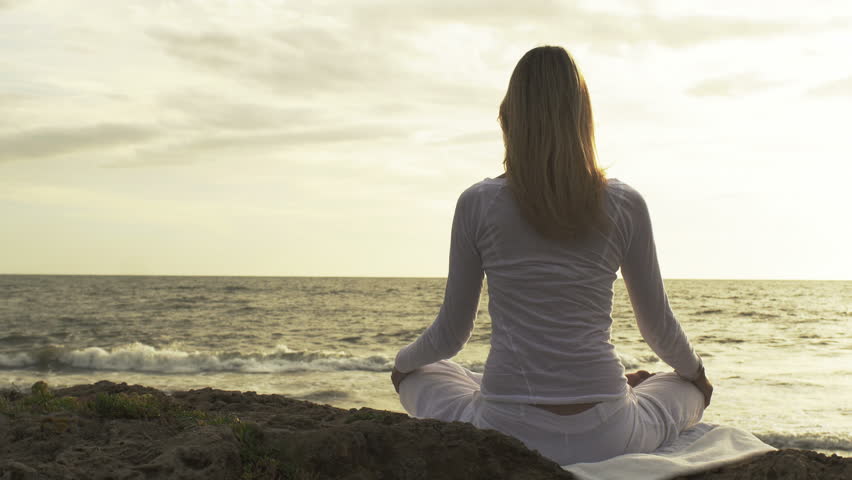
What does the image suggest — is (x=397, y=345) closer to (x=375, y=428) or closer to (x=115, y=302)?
(x=375, y=428)

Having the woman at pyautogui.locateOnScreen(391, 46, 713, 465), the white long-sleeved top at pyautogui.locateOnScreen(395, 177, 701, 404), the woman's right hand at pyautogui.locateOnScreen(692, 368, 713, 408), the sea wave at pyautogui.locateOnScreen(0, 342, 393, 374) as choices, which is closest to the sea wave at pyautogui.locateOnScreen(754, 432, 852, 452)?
the woman's right hand at pyautogui.locateOnScreen(692, 368, 713, 408)

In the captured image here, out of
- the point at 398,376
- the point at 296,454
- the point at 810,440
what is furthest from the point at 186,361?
the point at 296,454

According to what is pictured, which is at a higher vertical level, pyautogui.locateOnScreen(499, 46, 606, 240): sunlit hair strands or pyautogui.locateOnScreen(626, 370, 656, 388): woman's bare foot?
pyautogui.locateOnScreen(499, 46, 606, 240): sunlit hair strands

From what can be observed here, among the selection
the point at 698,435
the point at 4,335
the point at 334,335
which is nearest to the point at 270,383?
the point at 334,335

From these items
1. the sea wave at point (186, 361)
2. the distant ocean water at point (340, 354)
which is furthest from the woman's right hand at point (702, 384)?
the sea wave at point (186, 361)

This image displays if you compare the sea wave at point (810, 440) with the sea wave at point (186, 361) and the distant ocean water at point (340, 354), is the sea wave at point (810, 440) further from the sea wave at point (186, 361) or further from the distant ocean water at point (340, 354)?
the sea wave at point (186, 361)

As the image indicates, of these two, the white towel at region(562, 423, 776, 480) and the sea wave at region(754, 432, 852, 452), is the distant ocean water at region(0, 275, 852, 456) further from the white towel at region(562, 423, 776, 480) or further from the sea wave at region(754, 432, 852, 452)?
the white towel at region(562, 423, 776, 480)

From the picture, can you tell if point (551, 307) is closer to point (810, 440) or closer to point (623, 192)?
point (623, 192)

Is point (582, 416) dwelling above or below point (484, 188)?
below

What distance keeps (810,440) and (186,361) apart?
11.0 metres

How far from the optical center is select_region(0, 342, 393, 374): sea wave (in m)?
12.7

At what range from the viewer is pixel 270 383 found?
10.8 metres

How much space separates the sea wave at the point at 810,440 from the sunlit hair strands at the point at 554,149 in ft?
19.4

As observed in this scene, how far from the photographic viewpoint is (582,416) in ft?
8.05
